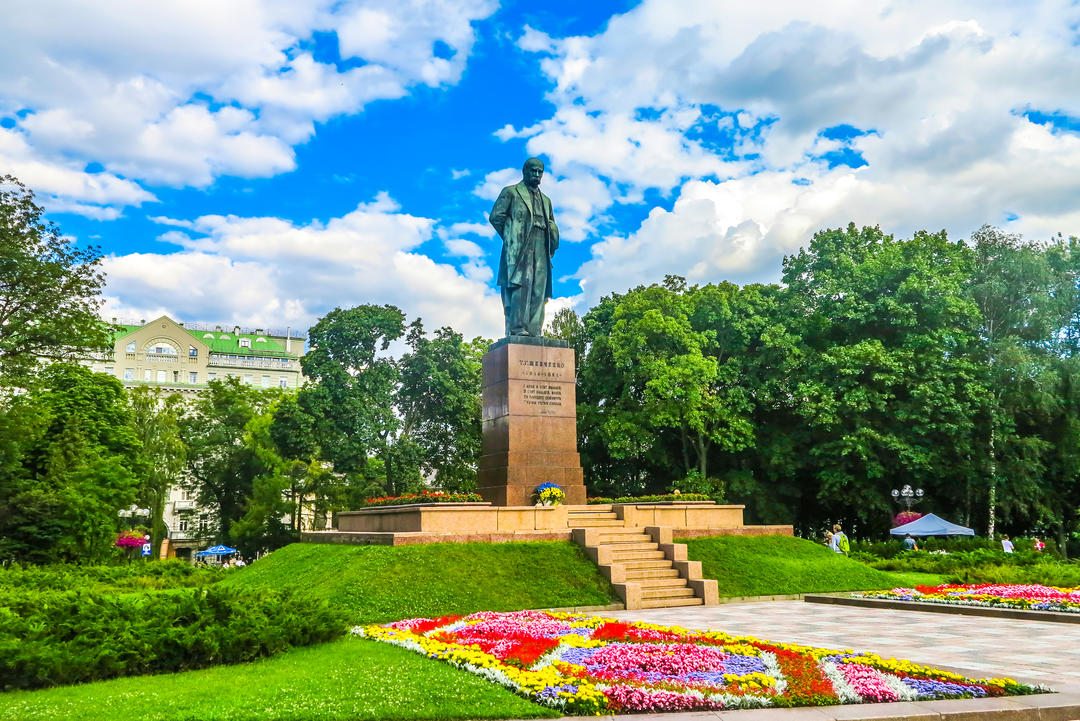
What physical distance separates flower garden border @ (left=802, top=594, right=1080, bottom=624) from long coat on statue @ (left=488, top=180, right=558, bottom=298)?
970 centimetres

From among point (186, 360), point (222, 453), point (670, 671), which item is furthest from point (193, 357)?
point (670, 671)

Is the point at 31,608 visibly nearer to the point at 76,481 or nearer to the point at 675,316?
the point at 76,481

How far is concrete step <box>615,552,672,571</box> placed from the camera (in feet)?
50.8

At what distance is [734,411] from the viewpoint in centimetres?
3278

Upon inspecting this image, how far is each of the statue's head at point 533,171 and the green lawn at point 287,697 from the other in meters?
15.0

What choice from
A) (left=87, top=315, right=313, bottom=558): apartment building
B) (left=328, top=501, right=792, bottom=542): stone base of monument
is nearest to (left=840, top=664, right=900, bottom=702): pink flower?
(left=328, top=501, right=792, bottom=542): stone base of monument

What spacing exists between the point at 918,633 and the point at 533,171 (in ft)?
45.0

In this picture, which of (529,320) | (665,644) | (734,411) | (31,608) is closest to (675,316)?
(734,411)

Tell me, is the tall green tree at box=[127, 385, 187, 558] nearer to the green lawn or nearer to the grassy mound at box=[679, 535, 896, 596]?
the grassy mound at box=[679, 535, 896, 596]

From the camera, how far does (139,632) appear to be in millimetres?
7516

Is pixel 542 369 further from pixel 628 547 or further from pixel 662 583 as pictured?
pixel 662 583

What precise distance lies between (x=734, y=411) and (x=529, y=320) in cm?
1501

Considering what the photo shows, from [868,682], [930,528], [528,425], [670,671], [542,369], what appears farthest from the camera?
[930,528]

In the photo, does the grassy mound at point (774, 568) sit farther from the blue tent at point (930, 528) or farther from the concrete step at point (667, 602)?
the blue tent at point (930, 528)
